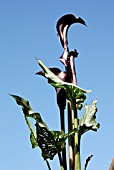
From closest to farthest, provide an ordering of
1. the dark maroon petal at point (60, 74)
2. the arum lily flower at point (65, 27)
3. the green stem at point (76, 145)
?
the green stem at point (76, 145) → the dark maroon petal at point (60, 74) → the arum lily flower at point (65, 27)

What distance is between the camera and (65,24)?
2365mm

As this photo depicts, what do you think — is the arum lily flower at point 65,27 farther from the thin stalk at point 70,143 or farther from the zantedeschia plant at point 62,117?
the thin stalk at point 70,143

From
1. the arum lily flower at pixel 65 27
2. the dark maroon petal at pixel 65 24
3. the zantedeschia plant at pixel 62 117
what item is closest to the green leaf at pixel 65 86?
the zantedeschia plant at pixel 62 117

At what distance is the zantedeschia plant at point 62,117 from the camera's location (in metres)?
2.04

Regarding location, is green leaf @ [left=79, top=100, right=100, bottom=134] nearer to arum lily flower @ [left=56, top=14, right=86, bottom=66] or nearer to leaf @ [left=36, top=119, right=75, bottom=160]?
leaf @ [left=36, top=119, right=75, bottom=160]

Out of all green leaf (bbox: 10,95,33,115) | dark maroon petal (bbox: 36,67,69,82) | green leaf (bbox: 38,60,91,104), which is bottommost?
green leaf (bbox: 10,95,33,115)

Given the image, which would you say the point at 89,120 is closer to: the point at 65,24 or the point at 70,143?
the point at 70,143

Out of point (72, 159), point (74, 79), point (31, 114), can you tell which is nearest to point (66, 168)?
point (72, 159)

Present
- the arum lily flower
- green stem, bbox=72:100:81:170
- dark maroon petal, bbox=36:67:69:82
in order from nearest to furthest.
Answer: green stem, bbox=72:100:81:170 → dark maroon petal, bbox=36:67:69:82 → the arum lily flower

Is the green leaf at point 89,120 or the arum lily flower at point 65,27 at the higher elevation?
the arum lily flower at point 65,27

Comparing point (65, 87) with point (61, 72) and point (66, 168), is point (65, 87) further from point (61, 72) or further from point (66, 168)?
point (66, 168)

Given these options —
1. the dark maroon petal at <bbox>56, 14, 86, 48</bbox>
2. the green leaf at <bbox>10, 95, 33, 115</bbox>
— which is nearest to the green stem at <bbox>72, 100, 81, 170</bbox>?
the green leaf at <bbox>10, 95, 33, 115</bbox>

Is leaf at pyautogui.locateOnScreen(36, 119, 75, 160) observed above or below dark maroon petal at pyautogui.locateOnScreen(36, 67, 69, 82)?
below

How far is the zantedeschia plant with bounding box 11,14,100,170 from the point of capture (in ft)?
6.71
